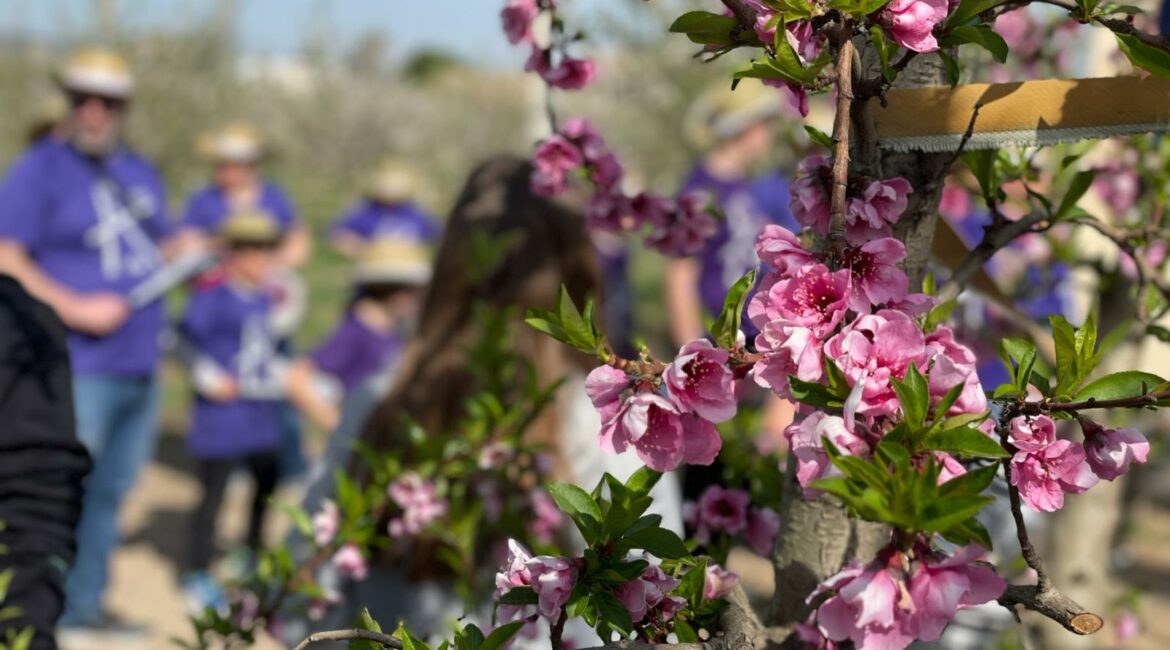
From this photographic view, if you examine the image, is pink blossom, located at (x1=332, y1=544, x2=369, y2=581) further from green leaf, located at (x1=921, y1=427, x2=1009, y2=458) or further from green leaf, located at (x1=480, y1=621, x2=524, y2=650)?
green leaf, located at (x1=921, y1=427, x2=1009, y2=458)

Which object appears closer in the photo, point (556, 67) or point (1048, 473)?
point (1048, 473)

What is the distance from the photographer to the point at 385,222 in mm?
7000

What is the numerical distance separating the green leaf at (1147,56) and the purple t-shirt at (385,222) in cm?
601

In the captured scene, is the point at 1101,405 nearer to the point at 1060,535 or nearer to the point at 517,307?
the point at 517,307

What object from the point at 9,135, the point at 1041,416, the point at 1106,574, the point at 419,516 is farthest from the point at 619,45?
the point at 1041,416

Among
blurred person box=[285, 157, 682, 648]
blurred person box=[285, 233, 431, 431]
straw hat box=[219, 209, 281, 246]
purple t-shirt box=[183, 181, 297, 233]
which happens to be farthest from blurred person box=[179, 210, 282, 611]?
blurred person box=[285, 157, 682, 648]

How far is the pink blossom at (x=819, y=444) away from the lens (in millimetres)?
829

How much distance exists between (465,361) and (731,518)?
840mm

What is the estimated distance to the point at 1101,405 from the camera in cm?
91

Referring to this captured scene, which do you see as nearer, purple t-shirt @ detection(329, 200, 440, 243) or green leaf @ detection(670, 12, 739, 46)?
green leaf @ detection(670, 12, 739, 46)

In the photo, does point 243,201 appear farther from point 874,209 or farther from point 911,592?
point 911,592

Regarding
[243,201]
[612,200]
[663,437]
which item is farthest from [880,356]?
[243,201]

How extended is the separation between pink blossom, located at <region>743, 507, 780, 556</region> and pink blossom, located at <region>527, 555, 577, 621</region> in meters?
0.49

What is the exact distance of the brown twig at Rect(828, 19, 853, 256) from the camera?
92cm
